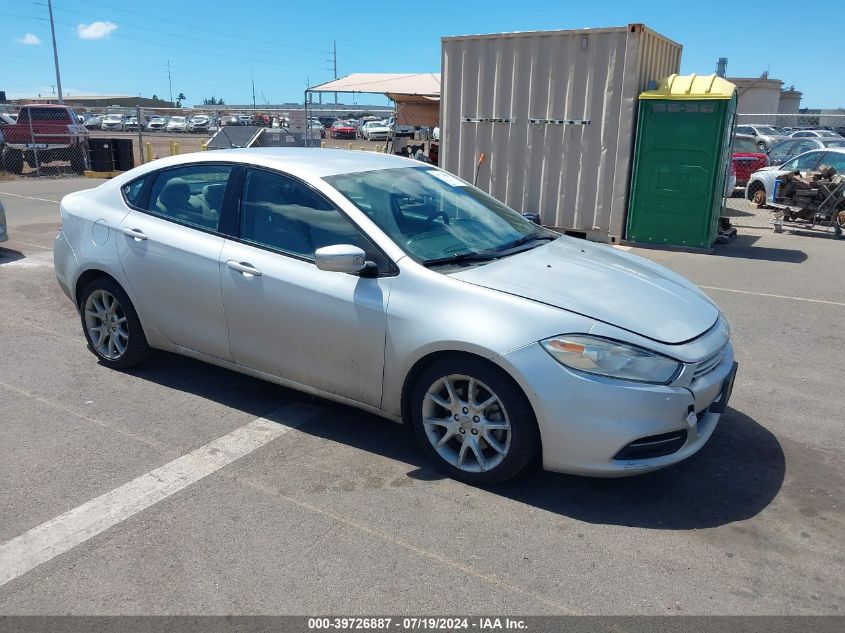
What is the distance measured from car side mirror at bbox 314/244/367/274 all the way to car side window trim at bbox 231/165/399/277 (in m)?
0.13

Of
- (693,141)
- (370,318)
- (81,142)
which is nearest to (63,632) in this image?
(370,318)

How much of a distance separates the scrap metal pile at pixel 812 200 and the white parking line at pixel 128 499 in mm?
11400

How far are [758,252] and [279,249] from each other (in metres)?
9.00

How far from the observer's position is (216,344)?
451 centimetres

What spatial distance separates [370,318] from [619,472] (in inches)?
57.9

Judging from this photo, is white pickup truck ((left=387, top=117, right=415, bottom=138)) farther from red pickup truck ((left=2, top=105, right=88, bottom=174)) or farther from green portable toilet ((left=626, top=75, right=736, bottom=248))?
green portable toilet ((left=626, top=75, right=736, bottom=248))

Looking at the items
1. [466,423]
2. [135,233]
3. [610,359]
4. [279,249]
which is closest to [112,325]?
[135,233]

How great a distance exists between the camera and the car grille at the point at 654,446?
3350 millimetres

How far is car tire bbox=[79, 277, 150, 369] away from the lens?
4977 millimetres

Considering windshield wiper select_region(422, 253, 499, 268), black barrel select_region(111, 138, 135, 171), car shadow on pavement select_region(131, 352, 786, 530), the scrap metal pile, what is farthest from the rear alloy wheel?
windshield wiper select_region(422, 253, 499, 268)

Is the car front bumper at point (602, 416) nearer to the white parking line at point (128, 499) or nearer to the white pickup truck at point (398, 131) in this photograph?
the white parking line at point (128, 499)

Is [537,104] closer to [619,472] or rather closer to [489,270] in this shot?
[489,270]

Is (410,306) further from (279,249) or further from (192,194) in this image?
(192,194)

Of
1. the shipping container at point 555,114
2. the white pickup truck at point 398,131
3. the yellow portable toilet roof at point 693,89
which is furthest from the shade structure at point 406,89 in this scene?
the yellow portable toilet roof at point 693,89
